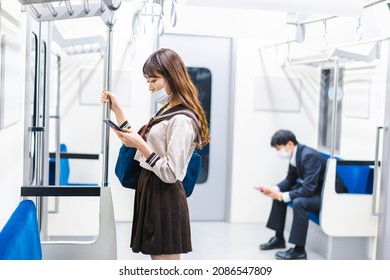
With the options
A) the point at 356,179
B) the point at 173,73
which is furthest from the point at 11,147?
the point at 356,179

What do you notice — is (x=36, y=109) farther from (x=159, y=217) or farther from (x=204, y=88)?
(x=204, y=88)

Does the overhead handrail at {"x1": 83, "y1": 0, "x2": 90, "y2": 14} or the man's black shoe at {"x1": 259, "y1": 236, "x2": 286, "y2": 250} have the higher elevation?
the overhead handrail at {"x1": 83, "y1": 0, "x2": 90, "y2": 14}

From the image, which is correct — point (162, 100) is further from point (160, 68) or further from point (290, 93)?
point (290, 93)

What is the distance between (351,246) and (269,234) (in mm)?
915

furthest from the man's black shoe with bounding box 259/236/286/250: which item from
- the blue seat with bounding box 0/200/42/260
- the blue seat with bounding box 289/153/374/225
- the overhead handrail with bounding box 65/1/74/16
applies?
the overhead handrail with bounding box 65/1/74/16

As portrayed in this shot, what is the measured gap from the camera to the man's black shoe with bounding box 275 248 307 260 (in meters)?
4.47

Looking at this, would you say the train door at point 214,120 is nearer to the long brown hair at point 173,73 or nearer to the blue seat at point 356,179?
the blue seat at point 356,179

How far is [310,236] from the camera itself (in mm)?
4953

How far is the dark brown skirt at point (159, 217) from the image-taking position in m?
2.25

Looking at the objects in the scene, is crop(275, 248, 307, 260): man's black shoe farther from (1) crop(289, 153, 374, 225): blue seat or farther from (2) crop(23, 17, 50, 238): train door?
(2) crop(23, 17, 50, 238): train door

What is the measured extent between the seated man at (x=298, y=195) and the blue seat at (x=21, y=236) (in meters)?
2.62

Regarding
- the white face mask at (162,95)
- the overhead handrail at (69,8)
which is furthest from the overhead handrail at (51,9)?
the white face mask at (162,95)
